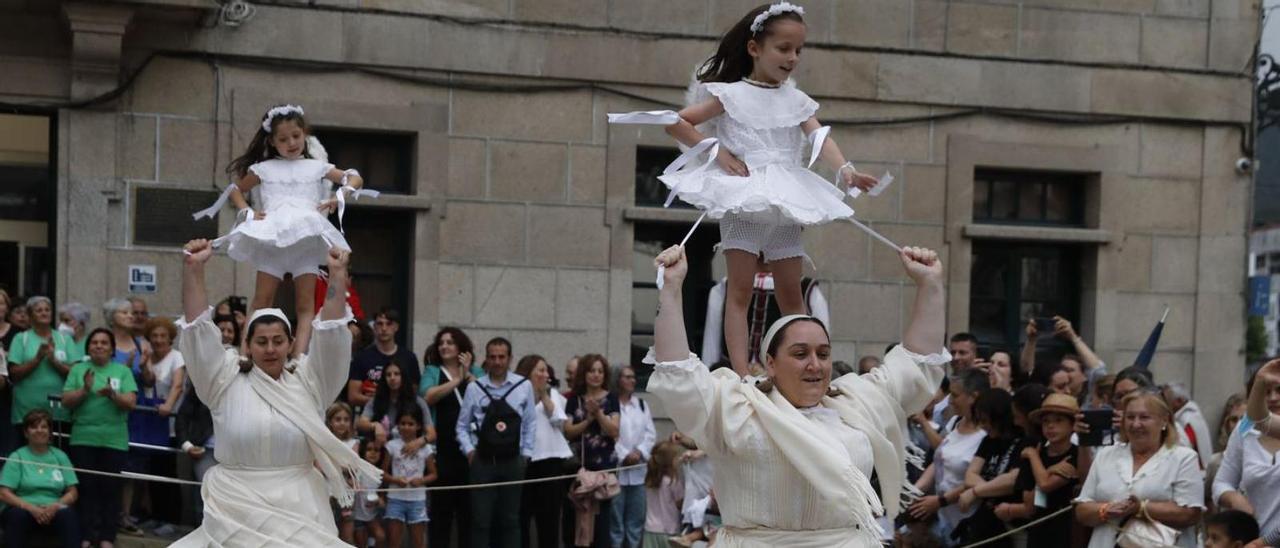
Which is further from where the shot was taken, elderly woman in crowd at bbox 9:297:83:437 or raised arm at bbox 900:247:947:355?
elderly woman in crowd at bbox 9:297:83:437

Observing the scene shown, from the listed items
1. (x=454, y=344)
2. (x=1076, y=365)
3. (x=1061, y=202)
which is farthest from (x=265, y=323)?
(x=1061, y=202)

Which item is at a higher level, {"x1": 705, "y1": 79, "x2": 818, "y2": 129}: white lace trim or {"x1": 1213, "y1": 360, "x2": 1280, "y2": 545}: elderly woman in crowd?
{"x1": 705, "y1": 79, "x2": 818, "y2": 129}: white lace trim

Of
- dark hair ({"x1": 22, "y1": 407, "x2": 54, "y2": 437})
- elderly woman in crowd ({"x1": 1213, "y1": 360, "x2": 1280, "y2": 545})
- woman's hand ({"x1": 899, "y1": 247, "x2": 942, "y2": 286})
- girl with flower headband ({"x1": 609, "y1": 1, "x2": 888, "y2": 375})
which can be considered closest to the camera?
woman's hand ({"x1": 899, "y1": 247, "x2": 942, "y2": 286})

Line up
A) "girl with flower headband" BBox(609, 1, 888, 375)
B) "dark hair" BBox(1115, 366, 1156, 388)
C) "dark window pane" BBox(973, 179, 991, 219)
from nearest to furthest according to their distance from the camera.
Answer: "girl with flower headband" BBox(609, 1, 888, 375) → "dark hair" BBox(1115, 366, 1156, 388) → "dark window pane" BBox(973, 179, 991, 219)

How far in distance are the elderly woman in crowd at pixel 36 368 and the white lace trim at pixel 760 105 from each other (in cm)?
628

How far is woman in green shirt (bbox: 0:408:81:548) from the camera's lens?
11.8m

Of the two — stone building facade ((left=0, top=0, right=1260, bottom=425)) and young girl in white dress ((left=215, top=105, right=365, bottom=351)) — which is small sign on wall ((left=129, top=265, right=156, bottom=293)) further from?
young girl in white dress ((left=215, top=105, right=365, bottom=351))

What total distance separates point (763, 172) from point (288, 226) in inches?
100

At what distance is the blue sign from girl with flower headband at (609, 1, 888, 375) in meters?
10.2

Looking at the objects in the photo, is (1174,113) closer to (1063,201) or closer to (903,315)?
(1063,201)

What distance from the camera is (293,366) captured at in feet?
28.1

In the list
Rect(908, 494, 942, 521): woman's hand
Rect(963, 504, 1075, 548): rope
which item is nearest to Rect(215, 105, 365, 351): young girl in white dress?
Rect(908, 494, 942, 521): woman's hand

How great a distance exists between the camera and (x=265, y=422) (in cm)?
823

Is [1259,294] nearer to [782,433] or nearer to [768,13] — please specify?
[768,13]
